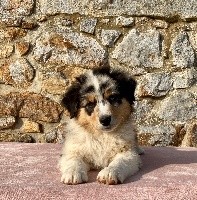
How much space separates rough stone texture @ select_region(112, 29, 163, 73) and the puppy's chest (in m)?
1.48

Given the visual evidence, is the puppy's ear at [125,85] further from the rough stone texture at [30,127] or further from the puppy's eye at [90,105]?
the rough stone texture at [30,127]

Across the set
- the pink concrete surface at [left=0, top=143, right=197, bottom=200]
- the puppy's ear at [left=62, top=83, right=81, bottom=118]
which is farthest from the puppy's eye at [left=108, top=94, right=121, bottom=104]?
the pink concrete surface at [left=0, top=143, right=197, bottom=200]

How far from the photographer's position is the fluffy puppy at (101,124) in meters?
3.09

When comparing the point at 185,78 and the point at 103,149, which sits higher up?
the point at 185,78

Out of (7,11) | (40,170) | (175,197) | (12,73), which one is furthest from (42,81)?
(175,197)

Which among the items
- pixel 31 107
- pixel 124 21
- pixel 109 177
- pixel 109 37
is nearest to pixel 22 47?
pixel 31 107

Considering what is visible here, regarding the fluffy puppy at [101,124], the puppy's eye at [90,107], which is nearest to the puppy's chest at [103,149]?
the fluffy puppy at [101,124]

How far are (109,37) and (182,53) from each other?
2.21ft

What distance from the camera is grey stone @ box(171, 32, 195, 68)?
4555mm

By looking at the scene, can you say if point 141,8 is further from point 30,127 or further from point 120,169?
point 120,169

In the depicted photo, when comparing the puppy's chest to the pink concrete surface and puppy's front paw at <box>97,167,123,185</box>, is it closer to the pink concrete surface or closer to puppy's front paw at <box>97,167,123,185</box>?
the pink concrete surface

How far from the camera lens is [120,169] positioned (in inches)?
114

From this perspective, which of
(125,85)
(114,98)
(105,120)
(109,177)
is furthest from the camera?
(125,85)

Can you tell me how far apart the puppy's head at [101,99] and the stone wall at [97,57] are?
4.09ft
